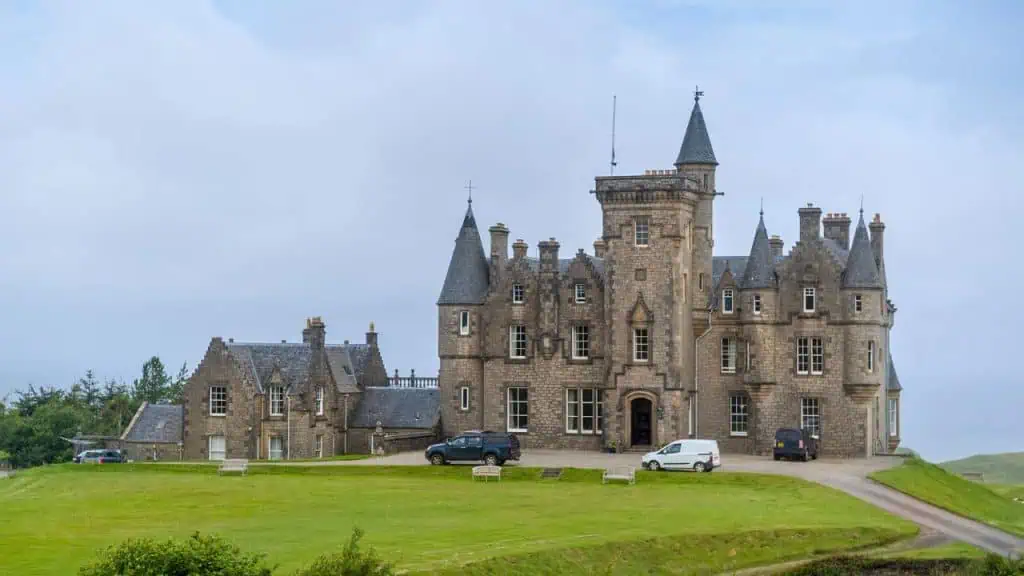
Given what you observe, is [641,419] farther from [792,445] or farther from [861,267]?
[861,267]

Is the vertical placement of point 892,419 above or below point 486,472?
above

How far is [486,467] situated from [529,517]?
1253cm

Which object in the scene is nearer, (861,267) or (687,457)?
(687,457)

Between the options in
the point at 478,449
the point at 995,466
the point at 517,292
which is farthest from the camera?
the point at 995,466

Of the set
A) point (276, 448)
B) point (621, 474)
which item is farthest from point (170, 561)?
point (276, 448)

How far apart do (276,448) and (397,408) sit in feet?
23.0

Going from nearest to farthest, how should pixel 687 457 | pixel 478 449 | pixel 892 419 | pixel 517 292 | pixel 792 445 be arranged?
pixel 687 457 → pixel 478 449 → pixel 792 445 → pixel 517 292 → pixel 892 419

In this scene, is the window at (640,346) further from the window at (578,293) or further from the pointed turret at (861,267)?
the pointed turret at (861,267)

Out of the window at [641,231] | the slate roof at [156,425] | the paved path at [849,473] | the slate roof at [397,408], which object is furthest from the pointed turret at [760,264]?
the slate roof at [156,425]

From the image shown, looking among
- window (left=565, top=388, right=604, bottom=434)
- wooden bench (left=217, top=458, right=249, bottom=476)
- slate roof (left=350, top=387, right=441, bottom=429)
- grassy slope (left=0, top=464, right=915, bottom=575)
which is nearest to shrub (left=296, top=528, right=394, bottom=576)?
grassy slope (left=0, top=464, right=915, bottom=575)

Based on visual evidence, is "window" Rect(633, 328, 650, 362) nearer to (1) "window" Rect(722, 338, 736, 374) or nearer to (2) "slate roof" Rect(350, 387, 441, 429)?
(1) "window" Rect(722, 338, 736, 374)

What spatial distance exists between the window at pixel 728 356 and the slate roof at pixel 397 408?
14.3 meters

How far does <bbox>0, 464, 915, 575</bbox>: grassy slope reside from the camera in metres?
45.1

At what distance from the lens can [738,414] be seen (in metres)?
77.5
